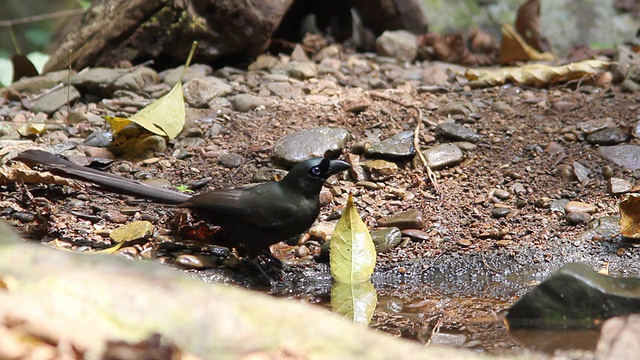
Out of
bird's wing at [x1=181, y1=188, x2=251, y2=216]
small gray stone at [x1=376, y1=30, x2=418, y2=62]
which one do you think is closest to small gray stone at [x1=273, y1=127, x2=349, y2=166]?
bird's wing at [x1=181, y1=188, x2=251, y2=216]

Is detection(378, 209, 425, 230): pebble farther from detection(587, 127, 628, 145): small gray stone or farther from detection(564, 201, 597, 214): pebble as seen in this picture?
detection(587, 127, 628, 145): small gray stone

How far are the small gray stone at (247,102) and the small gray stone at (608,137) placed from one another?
6.88ft

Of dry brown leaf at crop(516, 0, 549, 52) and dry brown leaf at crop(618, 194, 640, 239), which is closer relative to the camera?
dry brown leaf at crop(618, 194, 640, 239)

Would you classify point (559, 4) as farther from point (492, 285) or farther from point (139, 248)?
point (139, 248)

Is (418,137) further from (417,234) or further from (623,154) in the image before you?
(623,154)

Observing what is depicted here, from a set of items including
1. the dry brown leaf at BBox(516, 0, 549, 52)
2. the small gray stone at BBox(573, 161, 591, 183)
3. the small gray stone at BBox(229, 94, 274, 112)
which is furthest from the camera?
the dry brown leaf at BBox(516, 0, 549, 52)

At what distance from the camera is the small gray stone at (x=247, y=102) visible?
513 cm

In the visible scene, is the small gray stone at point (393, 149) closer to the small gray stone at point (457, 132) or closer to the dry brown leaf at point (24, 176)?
the small gray stone at point (457, 132)

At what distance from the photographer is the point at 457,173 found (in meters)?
4.49

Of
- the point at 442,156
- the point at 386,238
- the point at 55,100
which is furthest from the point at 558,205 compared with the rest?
the point at 55,100

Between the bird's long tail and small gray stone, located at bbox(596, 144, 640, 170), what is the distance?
8.21 feet

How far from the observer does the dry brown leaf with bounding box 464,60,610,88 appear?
551cm

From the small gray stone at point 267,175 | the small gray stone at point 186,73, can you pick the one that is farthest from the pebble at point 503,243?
the small gray stone at point 186,73

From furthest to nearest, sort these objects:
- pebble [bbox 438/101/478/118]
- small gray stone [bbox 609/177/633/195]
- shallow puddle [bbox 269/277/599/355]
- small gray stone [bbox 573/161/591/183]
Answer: pebble [bbox 438/101/478/118] → small gray stone [bbox 573/161/591/183] → small gray stone [bbox 609/177/633/195] → shallow puddle [bbox 269/277/599/355]
